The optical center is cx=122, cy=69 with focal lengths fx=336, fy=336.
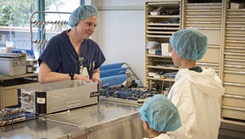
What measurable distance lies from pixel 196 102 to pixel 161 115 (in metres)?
0.32

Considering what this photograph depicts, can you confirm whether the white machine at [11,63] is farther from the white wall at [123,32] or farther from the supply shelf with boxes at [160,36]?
the white wall at [123,32]

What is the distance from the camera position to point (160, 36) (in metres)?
4.18

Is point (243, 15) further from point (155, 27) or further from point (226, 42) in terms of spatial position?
point (155, 27)

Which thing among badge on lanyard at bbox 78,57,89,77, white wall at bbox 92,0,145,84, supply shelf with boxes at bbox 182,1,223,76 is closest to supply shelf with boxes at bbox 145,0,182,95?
supply shelf with boxes at bbox 182,1,223,76

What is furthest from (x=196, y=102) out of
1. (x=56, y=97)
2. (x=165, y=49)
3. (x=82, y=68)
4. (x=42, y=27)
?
(x=42, y=27)

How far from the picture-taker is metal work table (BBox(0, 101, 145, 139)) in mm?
1648

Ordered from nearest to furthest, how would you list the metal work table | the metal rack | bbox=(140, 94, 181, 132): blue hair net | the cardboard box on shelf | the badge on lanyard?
1. bbox=(140, 94, 181, 132): blue hair net
2. the metal work table
3. the badge on lanyard
4. the cardboard box on shelf
5. the metal rack

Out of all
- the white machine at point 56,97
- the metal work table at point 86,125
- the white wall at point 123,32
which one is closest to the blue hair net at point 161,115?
the metal work table at point 86,125

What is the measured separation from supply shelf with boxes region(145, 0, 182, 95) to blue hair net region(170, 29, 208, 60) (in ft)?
6.90

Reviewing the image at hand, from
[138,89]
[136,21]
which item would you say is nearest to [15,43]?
[136,21]

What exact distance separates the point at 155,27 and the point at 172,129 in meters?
2.79

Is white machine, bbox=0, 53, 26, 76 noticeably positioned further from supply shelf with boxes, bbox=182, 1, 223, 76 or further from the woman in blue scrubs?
supply shelf with boxes, bbox=182, 1, 223, 76

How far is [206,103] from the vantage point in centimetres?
183

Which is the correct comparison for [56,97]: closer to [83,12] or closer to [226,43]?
[83,12]
